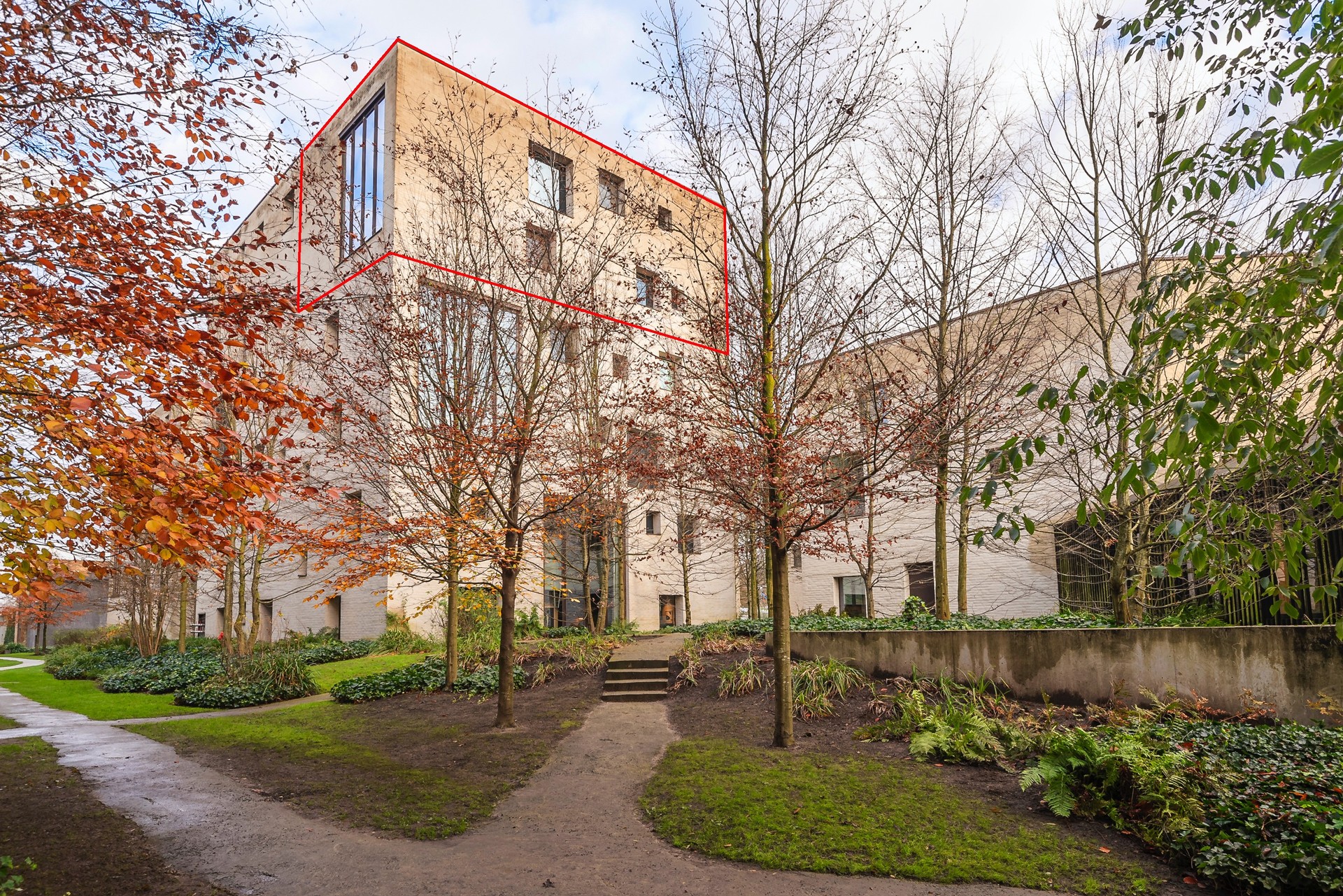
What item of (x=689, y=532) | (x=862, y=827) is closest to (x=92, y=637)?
(x=689, y=532)

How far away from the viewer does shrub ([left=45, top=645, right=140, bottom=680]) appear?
2192 cm

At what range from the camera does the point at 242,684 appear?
1420 cm

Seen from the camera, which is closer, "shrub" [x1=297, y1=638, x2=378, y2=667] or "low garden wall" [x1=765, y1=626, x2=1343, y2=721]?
"low garden wall" [x1=765, y1=626, x2=1343, y2=721]

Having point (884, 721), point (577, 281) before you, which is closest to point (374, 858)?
point (884, 721)

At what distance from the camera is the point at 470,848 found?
5.98 m

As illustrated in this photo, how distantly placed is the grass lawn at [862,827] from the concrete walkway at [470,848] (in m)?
0.18

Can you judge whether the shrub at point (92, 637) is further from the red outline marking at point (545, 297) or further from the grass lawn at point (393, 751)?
the red outline marking at point (545, 297)

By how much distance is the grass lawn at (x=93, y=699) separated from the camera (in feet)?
43.9

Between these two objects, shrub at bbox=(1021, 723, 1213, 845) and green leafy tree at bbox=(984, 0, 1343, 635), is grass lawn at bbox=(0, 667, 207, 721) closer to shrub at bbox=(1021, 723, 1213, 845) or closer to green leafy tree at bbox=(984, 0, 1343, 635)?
shrub at bbox=(1021, 723, 1213, 845)

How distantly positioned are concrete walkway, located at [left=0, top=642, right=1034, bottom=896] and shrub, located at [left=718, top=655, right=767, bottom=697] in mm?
2880

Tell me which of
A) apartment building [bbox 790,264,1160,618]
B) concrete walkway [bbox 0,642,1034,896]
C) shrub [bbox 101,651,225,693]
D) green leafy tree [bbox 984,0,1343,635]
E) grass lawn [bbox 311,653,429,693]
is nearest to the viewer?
green leafy tree [bbox 984,0,1343,635]

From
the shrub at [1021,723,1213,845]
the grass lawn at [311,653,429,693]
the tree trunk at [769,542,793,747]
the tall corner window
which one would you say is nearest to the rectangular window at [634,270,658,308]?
the tree trunk at [769,542,793,747]

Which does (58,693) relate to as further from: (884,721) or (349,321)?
(884,721)

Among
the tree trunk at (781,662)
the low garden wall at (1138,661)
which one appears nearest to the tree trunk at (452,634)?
the tree trunk at (781,662)
